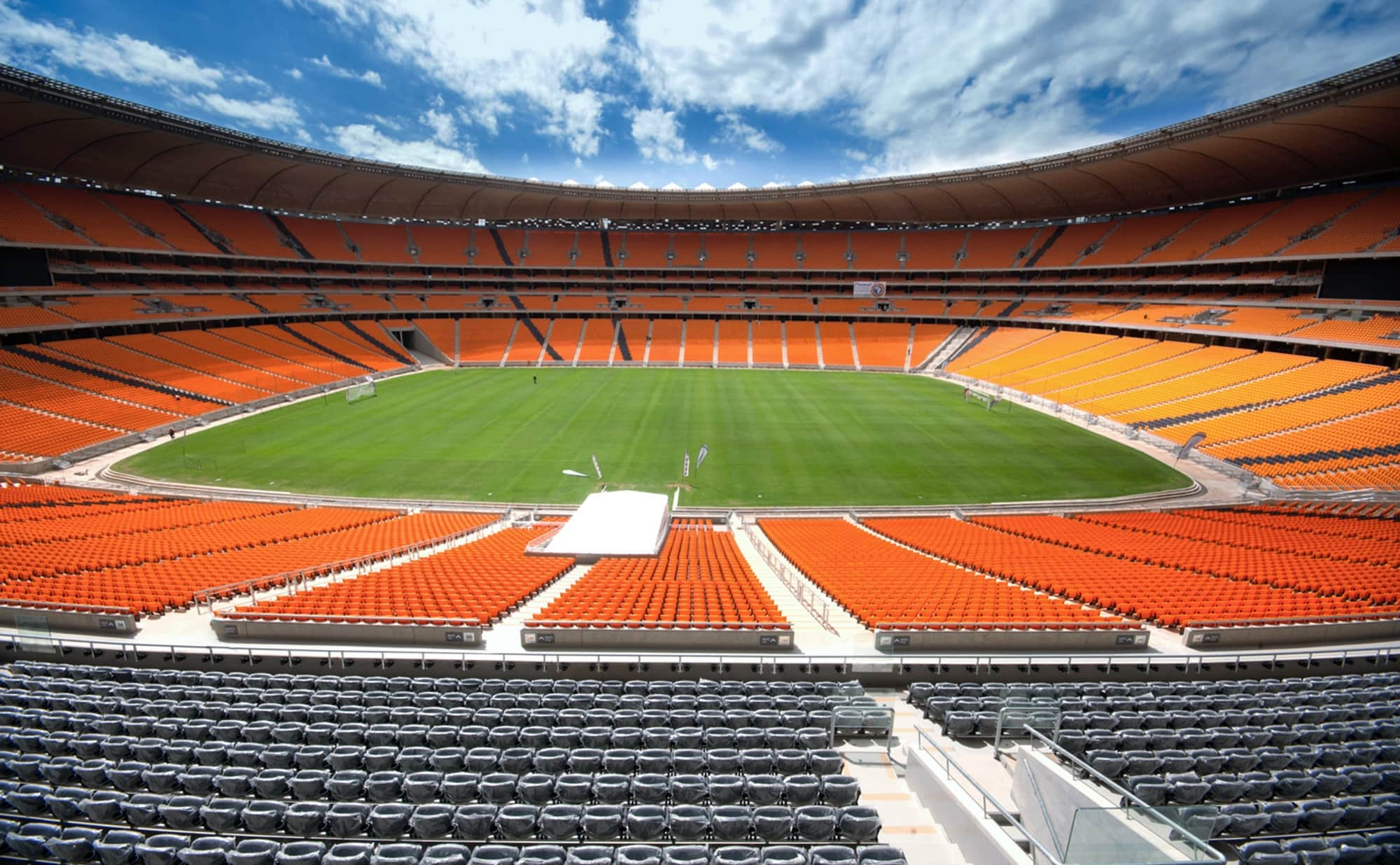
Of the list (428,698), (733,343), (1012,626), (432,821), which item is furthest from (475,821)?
(733,343)

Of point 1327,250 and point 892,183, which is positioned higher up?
point 892,183

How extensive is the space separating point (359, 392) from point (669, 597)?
35.3 m

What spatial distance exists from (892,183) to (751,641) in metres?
51.5

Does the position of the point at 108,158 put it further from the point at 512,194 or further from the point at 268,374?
the point at 512,194

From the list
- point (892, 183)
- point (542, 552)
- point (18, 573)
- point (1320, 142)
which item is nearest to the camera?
point (18, 573)

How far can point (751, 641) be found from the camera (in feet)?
31.8

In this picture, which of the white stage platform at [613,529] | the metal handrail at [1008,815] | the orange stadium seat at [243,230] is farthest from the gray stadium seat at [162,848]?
the orange stadium seat at [243,230]

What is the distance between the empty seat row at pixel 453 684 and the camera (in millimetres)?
7934

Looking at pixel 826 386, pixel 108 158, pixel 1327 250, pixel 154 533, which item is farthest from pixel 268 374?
pixel 1327 250

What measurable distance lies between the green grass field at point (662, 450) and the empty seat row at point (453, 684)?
13.7 m

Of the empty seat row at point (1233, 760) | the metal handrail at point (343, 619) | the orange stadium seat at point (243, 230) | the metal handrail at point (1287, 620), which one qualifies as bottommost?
the metal handrail at point (343, 619)

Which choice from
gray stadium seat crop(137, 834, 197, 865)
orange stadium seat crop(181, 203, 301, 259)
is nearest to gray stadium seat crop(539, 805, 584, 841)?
gray stadium seat crop(137, 834, 197, 865)

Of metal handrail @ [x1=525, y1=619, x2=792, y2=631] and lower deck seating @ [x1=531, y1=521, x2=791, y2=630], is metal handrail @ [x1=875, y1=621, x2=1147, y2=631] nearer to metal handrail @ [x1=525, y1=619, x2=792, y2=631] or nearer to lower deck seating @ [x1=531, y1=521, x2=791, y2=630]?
metal handrail @ [x1=525, y1=619, x2=792, y2=631]

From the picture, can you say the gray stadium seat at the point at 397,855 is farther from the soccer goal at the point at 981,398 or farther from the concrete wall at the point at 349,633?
the soccer goal at the point at 981,398
